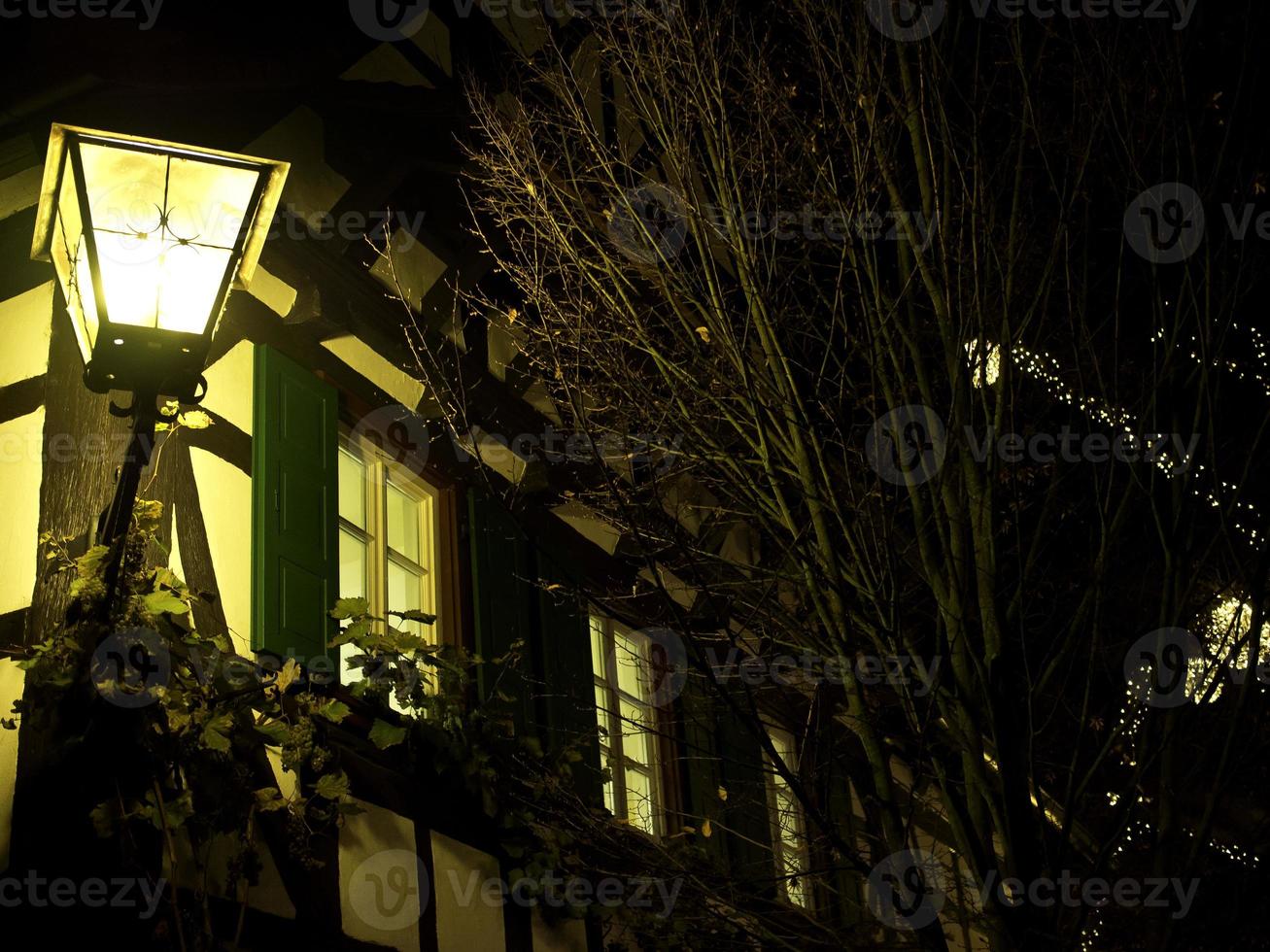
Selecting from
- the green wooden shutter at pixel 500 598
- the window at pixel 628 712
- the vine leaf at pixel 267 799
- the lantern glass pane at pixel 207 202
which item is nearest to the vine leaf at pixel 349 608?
the vine leaf at pixel 267 799

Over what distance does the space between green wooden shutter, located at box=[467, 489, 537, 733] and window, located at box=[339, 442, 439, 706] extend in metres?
0.19

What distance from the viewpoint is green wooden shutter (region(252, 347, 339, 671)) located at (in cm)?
529

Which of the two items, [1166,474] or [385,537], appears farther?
[385,537]

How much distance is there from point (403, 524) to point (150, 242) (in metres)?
2.90

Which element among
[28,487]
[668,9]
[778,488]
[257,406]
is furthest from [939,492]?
[28,487]

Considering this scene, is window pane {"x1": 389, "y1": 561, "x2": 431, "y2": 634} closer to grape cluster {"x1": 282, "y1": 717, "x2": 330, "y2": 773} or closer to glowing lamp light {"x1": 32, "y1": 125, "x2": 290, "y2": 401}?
grape cluster {"x1": 282, "y1": 717, "x2": 330, "y2": 773}

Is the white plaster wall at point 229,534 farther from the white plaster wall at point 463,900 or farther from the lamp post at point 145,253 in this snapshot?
the white plaster wall at point 463,900

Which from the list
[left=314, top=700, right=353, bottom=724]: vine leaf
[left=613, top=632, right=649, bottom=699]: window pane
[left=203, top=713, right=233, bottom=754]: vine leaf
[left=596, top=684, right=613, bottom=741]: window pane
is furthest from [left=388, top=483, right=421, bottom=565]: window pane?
[left=203, top=713, right=233, bottom=754]: vine leaf

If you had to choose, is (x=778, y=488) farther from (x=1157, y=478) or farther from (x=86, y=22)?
(x=86, y=22)

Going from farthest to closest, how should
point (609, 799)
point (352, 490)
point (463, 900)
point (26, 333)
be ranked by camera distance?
1. point (609, 799)
2. point (352, 490)
3. point (463, 900)
4. point (26, 333)

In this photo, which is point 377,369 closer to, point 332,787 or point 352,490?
point 352,490

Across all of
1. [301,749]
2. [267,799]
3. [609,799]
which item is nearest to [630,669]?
[609,799]

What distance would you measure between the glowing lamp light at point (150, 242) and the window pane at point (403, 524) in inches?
101

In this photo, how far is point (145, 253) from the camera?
395 cm
